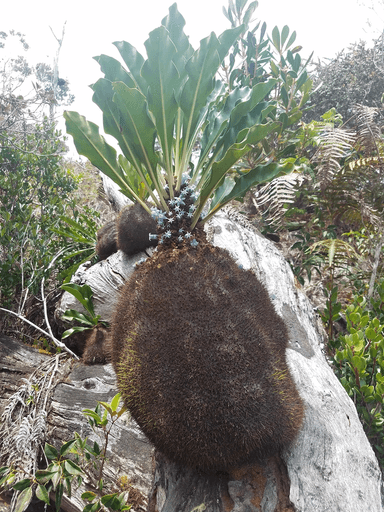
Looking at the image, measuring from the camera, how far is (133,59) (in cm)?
155

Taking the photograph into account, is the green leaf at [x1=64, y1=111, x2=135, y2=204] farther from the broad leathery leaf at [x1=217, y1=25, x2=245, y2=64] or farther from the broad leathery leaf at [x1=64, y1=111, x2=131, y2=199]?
the broad leathery leaf at [x1=217, y1=25, x2=245, y2=64]

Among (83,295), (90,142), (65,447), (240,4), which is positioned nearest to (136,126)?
(90,142)

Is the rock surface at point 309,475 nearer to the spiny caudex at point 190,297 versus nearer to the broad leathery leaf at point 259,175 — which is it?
the spiny caudex at point 190,297

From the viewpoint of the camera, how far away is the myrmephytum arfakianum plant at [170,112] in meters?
1.38

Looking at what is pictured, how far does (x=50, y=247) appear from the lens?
14.5ft

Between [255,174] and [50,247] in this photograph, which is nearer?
[255,174]

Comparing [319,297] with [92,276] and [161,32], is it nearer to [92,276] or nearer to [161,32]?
[92,276]

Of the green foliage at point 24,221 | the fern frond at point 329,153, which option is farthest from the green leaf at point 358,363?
the green foliage at point 24,221

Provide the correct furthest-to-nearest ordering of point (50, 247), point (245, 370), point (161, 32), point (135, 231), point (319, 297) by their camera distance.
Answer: point (50, 247), point (319, 297), point (135, 231), point (161, 32), point (245, 370)

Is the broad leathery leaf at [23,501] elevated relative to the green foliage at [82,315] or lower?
lower

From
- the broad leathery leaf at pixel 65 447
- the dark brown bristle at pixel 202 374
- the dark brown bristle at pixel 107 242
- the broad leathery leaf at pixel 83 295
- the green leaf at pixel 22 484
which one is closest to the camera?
the dark brown bristle at pixel 202 374

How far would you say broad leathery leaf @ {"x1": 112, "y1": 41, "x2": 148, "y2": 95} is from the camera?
153cm

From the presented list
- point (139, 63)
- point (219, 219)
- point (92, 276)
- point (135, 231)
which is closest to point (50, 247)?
point (92, 276)

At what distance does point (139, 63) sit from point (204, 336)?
134cm
